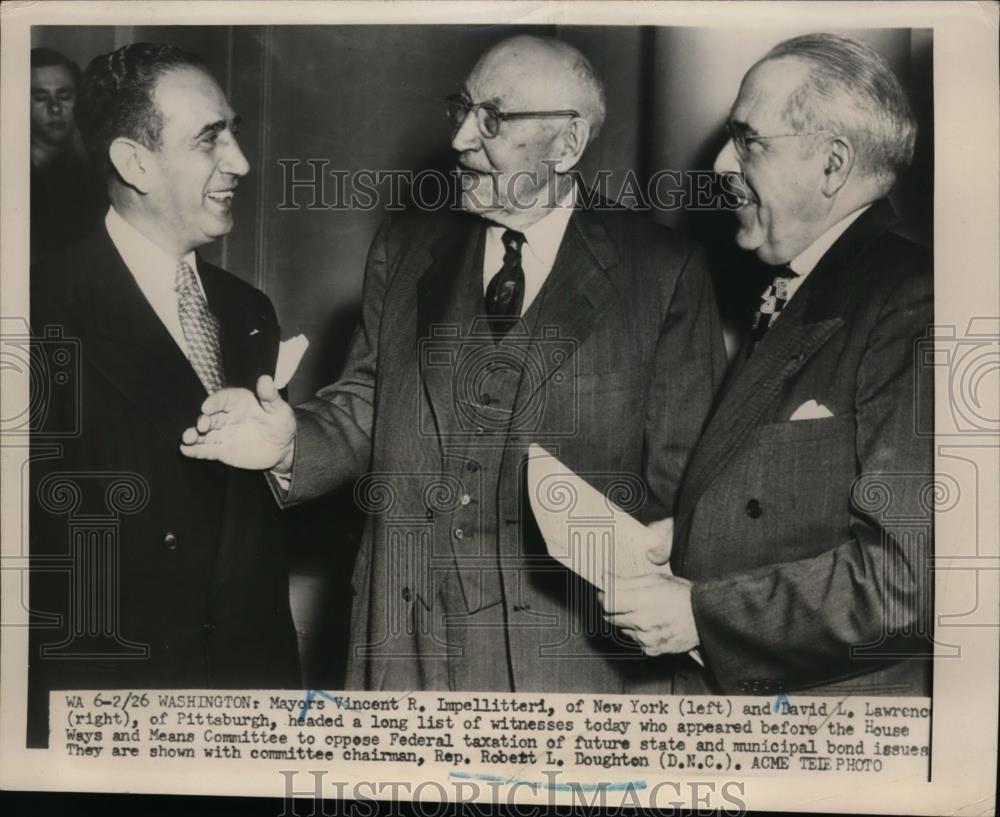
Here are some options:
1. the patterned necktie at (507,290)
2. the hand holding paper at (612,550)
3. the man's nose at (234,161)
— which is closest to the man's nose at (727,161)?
the patterned necktie at (507,290)

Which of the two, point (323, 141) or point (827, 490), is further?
point (323, 141)

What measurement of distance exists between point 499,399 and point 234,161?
0.65 metres

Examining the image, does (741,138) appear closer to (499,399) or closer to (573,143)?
(573,143)

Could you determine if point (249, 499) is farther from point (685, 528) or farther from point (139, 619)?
point (685, 528)

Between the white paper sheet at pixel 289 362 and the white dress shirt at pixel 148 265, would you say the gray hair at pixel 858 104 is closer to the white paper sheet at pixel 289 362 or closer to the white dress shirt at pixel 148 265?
the white paper sheet at pixel 289 362

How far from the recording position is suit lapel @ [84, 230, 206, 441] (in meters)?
2.02

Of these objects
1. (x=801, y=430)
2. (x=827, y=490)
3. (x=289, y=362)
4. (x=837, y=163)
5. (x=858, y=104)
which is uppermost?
(x=858, y=104)

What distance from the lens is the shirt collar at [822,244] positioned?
1967 mm

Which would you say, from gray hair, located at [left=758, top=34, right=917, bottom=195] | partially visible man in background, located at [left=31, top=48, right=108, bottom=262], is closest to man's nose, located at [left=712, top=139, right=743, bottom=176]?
gray hair, located at [left=758, top=34, right=917, bottom=195]

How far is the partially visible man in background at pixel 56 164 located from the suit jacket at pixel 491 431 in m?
0.55

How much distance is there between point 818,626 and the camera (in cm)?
196

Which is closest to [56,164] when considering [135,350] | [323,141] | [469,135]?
[135,350]

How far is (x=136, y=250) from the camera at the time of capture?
2.04 metres

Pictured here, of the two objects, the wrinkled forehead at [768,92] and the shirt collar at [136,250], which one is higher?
the wrinkled forehead at [768,92]
